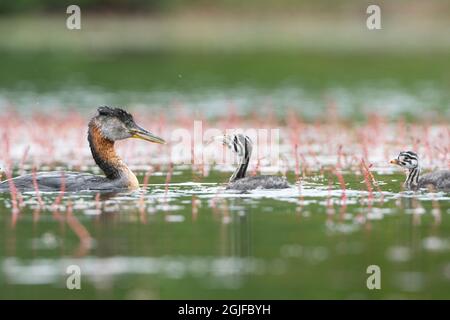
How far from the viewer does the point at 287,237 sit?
1366 centimetres

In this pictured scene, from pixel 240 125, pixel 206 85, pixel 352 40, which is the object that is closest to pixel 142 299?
pixel 240 125

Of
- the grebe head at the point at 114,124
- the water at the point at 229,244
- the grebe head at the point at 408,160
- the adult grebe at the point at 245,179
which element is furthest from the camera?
the grebe head at the point at 114,124

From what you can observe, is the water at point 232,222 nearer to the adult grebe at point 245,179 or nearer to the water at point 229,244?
the water at point 229,244

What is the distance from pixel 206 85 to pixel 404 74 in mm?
8558

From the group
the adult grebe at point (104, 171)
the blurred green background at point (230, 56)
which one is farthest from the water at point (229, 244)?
the blurred green background at point (230, 56)

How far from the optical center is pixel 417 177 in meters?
17.4

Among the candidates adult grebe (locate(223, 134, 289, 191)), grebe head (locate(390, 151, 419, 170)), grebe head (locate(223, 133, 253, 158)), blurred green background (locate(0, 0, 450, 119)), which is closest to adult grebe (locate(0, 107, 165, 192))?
grebe head (locate(223, 133, 253, 158))

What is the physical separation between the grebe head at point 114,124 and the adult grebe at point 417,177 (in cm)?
360

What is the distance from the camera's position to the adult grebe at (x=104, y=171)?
1688 centimetres

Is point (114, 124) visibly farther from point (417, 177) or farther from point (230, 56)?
point (230, 56)

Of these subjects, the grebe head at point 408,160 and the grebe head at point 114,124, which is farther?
the grebe head at point 114,124

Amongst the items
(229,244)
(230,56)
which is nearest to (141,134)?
(229,244)

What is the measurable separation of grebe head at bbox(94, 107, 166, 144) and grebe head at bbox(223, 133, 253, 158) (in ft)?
3.24

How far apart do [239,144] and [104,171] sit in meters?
2.02
